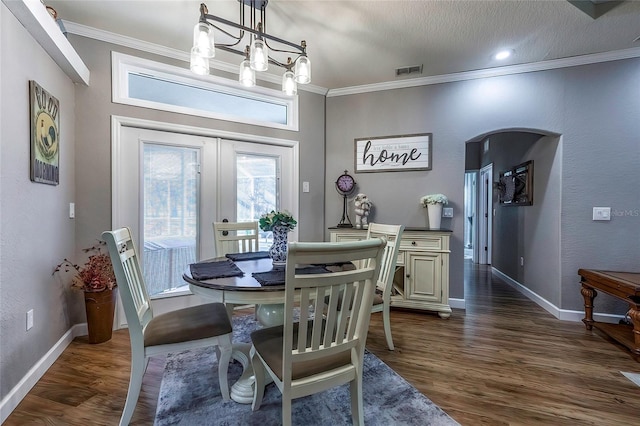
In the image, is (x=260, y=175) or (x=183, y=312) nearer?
(x=183, y=312)

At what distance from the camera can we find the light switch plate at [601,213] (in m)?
2.89

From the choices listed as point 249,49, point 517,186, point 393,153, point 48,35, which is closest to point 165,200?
point 48,35

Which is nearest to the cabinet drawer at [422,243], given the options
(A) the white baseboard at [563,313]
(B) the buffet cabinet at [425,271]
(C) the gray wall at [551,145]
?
(B) the buffet cabinet at [425,271]

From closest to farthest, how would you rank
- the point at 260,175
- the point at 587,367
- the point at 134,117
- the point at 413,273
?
the point at 587,367
the point at 134,117
the point at 413,273
the point at 260,175

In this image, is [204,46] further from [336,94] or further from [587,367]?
[587,367]

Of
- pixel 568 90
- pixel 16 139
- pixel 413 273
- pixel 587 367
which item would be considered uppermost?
pixel 568 90

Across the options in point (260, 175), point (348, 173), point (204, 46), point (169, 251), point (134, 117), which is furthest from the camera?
point (348, 173)

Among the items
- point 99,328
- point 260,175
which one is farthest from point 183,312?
point 260,175

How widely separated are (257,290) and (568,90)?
3676mm

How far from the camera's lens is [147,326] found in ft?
5.40

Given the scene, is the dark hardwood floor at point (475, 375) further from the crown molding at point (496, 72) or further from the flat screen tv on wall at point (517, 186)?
the crown molding at point (496, 72)

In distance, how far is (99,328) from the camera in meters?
2.40

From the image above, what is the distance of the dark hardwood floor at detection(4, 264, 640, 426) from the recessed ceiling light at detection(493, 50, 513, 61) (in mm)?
2686

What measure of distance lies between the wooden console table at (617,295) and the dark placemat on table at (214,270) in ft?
9.50
